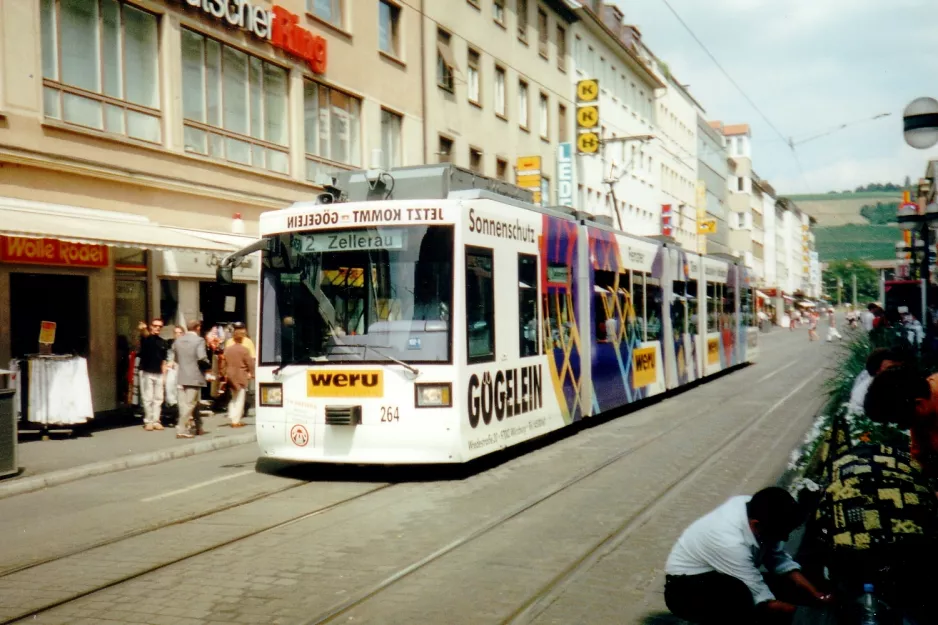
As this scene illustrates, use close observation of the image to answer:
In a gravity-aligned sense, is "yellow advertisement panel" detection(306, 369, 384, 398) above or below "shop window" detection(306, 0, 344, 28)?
below

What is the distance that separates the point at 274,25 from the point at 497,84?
1531 cm

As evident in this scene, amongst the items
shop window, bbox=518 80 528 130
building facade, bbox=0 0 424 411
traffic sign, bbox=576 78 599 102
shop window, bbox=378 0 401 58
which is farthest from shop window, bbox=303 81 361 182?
traffic sign, bbox=576 78 599 102

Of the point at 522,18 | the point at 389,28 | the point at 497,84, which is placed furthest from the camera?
the point at 522,18

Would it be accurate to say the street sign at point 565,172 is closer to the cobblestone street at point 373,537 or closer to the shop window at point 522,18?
the shop window at point 522,18

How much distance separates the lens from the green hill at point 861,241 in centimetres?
11444

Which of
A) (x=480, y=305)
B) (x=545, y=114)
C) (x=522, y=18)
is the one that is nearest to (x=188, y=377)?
(x=480, y=305)

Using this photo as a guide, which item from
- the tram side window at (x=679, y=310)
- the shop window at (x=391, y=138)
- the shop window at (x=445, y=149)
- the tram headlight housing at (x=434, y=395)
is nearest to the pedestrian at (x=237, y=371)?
the tram headlight housing at (x=434, y=395)

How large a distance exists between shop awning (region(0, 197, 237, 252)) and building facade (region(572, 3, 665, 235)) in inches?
1111

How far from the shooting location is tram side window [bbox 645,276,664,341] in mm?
18656

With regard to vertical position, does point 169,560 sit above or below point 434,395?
below

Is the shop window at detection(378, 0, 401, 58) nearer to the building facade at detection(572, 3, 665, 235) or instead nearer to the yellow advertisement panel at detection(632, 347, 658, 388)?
the yellow advertisement panel at detection(632, 347, 658, 388)

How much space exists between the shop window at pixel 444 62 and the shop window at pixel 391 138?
10.2 feet

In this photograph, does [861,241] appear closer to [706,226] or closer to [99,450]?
[706,226]

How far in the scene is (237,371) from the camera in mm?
16688
